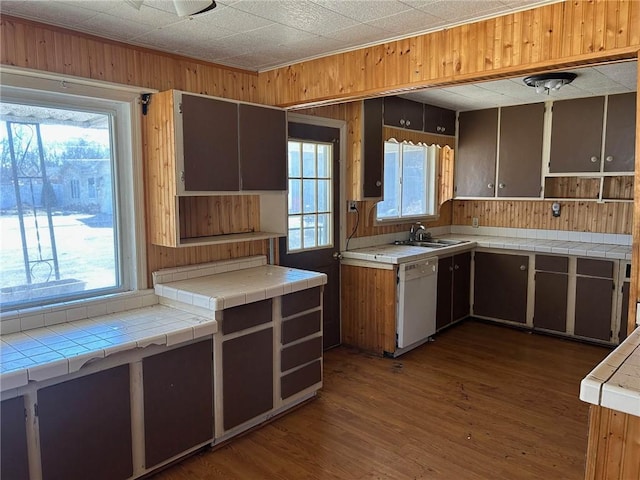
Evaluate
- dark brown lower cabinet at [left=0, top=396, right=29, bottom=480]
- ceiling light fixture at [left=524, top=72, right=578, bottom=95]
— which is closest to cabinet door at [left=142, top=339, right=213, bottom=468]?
dark brown lower cabinet at [left=0, top=396, right=29, bottom=480]

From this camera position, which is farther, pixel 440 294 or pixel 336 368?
pixel 440 294

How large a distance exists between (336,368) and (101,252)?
2065 millimetres

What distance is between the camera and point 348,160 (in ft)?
14.0

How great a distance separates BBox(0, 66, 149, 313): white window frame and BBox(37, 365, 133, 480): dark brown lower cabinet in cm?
65

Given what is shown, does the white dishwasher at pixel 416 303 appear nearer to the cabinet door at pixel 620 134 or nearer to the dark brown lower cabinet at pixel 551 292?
the dark brown lower cabinet at pixel 551 292

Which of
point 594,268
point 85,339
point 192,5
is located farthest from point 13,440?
point 594,268

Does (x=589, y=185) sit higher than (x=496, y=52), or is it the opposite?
(x=496, y=52)

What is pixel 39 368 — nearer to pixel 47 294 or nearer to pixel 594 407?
pixel 47 294

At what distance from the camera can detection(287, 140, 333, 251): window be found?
3.89 m

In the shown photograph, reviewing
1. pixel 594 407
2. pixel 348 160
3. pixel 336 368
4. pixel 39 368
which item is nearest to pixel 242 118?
pixel 348 160

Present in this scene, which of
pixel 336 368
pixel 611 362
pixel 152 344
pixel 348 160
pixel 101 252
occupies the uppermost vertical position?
pixel 348 160

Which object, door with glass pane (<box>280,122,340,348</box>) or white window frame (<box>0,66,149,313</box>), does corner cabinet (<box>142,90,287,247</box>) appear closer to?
white window frame (<box>0,66,149,313</box>)

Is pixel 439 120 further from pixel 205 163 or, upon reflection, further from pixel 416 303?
pixel 205 163

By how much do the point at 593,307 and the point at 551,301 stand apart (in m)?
0.37
